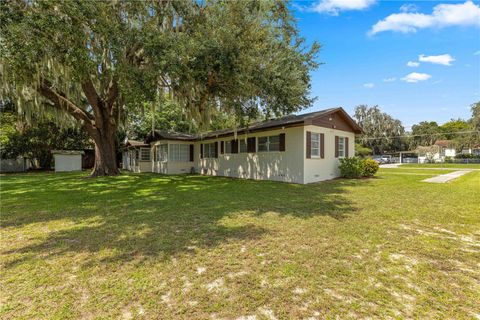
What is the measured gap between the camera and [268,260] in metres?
3.11

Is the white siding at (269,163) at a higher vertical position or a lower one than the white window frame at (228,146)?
lower

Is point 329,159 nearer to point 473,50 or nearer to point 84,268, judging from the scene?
point 473,50

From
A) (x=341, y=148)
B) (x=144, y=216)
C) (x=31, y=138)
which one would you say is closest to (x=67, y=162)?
(x=31, y=138)

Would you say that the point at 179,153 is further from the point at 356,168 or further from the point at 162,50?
the point at 356,168

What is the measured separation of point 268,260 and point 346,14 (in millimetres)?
10269

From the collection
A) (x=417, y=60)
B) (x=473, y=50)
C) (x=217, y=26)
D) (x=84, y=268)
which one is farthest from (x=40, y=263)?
(x=417, y=60)

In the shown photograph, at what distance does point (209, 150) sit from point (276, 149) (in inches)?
232

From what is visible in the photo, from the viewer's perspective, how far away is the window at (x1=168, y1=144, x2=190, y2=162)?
667 inches

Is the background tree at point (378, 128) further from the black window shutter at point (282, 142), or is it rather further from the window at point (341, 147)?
the black window shutter at point (282, 142)

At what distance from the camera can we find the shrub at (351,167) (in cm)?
1229

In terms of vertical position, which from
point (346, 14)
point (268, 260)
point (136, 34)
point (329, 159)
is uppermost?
point (346, 14)

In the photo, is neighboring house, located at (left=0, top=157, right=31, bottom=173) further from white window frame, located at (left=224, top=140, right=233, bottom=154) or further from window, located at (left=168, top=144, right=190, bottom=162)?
white window frame, located at (left=224, top=140, right=233, bottom=154)

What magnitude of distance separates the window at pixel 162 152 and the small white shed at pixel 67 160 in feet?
27.9

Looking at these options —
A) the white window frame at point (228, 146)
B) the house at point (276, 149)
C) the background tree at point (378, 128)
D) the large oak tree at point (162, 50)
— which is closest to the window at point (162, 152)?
the house at point (276, 149)
